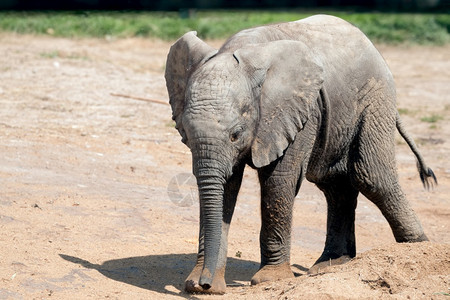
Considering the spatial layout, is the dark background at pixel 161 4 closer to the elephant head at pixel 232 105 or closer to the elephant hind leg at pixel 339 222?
the elephant head at pixel 232 105

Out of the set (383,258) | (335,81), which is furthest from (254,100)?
(383,258)

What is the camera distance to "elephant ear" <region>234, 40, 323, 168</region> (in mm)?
5398

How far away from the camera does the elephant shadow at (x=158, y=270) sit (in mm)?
5902

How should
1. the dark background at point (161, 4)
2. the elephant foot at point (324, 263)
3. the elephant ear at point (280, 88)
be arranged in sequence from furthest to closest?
the elephant foot at point (324, 263)
the elephant ear at point (280, 88)
the dark background at point (161, 4)

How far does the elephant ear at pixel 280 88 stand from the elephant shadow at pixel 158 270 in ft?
4.03

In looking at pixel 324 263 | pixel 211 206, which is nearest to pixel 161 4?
pixel 211 206

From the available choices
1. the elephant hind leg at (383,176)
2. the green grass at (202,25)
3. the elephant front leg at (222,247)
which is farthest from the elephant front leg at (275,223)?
the green grass at (202,25)

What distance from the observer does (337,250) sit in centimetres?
693

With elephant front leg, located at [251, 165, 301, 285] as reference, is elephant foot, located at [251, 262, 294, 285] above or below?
below

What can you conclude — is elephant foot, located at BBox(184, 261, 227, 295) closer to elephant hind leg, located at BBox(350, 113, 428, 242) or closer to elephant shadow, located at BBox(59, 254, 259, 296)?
elephant shadow, located at BBox(59, 254, 259, 296)

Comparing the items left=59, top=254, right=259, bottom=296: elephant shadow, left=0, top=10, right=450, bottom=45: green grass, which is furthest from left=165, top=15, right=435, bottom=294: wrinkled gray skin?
left=0, top=10, right=450, bottom=45: green grass

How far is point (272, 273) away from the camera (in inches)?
231

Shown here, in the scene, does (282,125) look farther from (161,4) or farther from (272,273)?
(161,4)

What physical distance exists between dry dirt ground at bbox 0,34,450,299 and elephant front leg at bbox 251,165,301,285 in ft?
0.69
